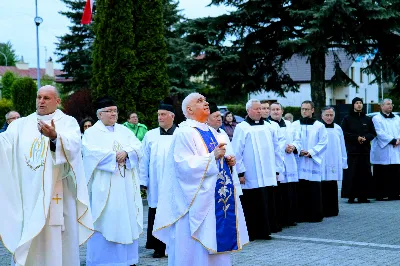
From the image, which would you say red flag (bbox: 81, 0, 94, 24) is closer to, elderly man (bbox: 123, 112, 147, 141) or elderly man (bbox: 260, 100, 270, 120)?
elderly man (bbox: 123, 112, 147, 141)

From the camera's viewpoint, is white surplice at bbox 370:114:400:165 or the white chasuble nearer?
the white chasuble

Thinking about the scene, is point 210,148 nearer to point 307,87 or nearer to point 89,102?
point 89,102

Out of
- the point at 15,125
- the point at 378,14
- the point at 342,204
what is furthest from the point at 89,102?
the point at 15,125

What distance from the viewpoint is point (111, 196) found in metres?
8.68

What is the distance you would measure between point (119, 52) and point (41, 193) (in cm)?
1135

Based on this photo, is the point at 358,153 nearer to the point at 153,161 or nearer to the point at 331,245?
the point at 331,245

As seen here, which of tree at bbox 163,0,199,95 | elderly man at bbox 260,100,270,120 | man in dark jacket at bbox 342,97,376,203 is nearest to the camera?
elderly man at bbox 260,100,270,120

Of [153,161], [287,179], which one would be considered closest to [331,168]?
[287,179]

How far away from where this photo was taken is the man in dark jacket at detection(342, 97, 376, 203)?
49.4 ft

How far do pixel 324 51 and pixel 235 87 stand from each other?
434 cm

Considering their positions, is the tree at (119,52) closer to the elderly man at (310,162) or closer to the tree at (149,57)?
the tree at (149,57)

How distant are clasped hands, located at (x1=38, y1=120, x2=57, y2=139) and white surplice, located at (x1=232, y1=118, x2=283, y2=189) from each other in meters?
4.74

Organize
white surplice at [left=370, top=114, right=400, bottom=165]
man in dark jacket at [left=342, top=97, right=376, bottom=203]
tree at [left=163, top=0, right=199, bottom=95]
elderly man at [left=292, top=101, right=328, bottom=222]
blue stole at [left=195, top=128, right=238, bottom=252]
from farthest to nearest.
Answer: tree at [left=163, top=0, right=199, bottom=95] → white surplice at [left=370, top=114, right=400, bottom=165] → man in dark jacket at [left=342, top=97, right=376, bottom=203] → elderly man at [left=292, top=101, right=328, bottom=222] → blue stole at [left=195, top=128, right=238, bottom=252]

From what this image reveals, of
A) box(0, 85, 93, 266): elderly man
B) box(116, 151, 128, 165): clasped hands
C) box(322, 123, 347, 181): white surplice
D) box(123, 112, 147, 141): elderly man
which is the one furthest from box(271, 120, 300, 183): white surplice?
box(0, 85, 93, 266): elderly man
